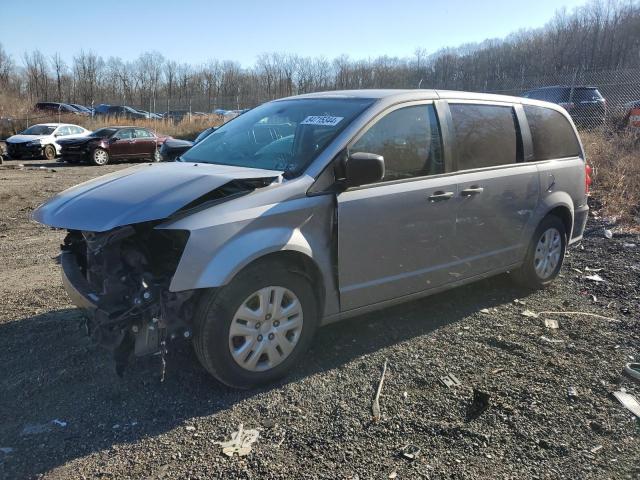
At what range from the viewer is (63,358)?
3.72 m

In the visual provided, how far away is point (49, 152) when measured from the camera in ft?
73.4

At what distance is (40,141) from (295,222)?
2214 centimetres

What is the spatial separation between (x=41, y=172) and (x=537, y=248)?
16125 mm

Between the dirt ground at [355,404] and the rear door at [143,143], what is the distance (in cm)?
1866

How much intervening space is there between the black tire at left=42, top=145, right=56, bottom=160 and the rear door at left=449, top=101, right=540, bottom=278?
2189 cm

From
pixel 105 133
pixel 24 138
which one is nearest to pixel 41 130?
pixel 24 138

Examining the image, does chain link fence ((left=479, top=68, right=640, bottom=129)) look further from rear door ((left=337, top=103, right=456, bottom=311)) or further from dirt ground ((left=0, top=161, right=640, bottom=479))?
rear door ((left=337, top=103, right=456, bottom=311))

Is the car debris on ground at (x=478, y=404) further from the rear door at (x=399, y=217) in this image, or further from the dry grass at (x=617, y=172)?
the dry grass at (x=617, y=172)

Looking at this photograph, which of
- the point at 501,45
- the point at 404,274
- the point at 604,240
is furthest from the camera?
the point at 501,45

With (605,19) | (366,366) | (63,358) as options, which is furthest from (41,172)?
(605,19)

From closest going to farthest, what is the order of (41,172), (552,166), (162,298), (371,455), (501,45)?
(371,455)
(162,298)
(552,166)
(41,172)
(501,45)

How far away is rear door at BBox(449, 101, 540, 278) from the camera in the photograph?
4.37 m

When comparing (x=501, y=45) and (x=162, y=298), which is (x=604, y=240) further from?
(x=501, y=45)

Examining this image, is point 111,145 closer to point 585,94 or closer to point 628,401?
point 585,94
